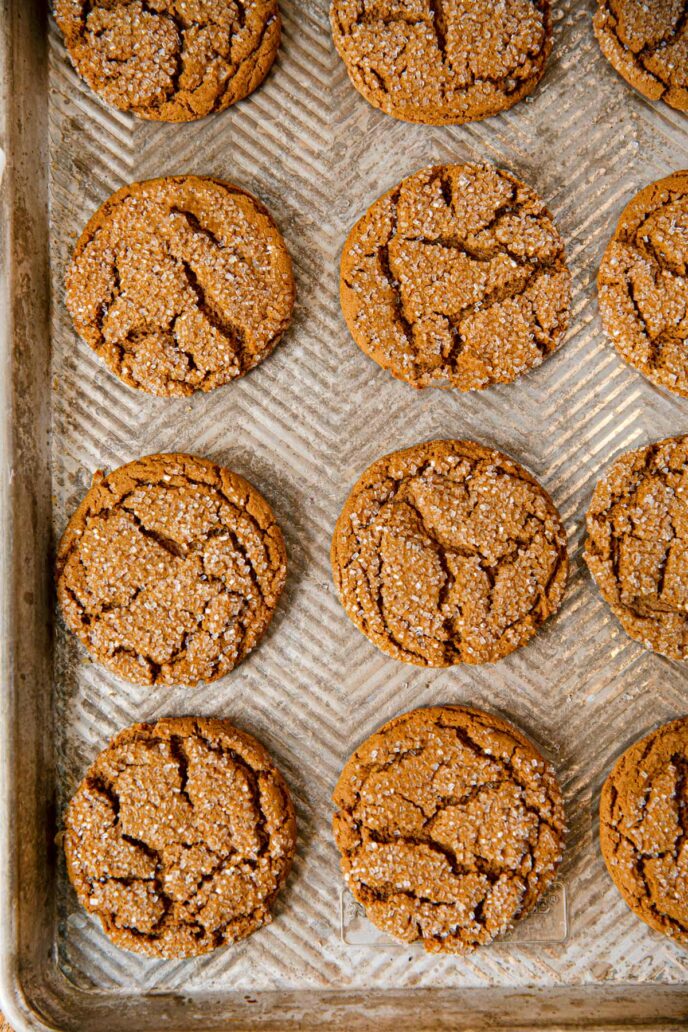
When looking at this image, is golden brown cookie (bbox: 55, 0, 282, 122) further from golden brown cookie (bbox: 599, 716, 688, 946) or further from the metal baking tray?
golden brown cookie (bbox: 599, 716, 688, 946)

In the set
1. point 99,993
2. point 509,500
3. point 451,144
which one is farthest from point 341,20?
point 99,993

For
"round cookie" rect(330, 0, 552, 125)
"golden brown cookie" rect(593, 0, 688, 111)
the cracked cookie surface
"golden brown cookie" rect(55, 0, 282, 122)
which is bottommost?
the cracked cookie surface

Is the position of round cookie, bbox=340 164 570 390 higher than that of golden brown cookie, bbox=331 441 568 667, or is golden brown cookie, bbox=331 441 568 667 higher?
round cookie, bbox=340 164 570 390

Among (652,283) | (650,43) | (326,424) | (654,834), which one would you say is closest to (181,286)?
(326,424)

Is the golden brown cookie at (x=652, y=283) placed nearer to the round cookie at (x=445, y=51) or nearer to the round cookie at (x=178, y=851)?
the round cookie at (x=445, y=51)

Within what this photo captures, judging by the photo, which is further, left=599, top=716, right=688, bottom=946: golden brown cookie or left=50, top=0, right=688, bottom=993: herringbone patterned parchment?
left=50, top=0, right=688, bottom=993: herringbone patterned parchment

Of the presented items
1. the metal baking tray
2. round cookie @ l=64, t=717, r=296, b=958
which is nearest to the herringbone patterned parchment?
the metal baking tray

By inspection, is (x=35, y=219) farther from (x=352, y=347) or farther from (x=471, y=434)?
(x=471, y=434)

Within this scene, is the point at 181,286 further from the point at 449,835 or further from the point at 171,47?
the point at 449,835
